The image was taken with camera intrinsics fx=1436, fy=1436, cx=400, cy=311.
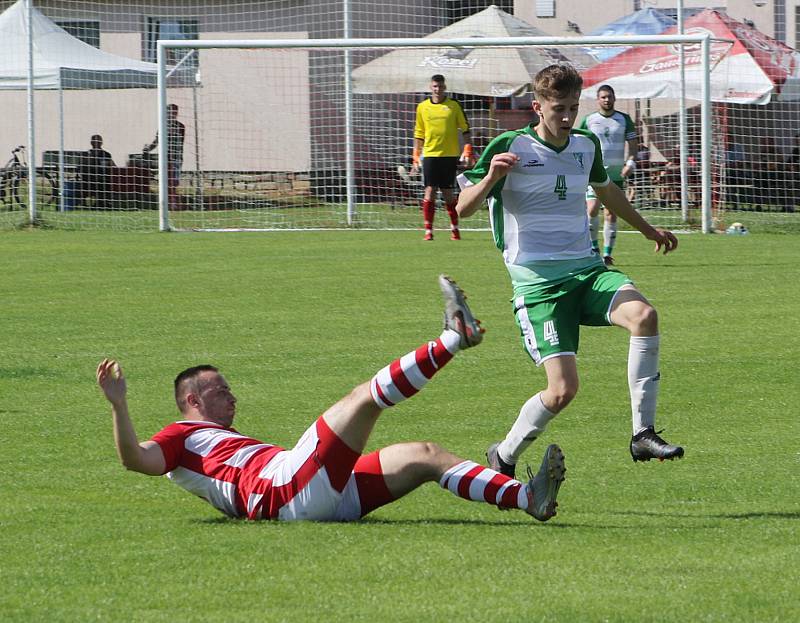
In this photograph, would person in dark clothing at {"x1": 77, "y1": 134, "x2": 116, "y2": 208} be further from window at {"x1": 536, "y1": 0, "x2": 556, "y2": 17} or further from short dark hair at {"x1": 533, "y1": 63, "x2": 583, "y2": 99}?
short dark hair at {"x1": 533, "y1": 63, "x2": 583, "y2": 99}

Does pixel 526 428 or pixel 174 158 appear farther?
pixel 174 158

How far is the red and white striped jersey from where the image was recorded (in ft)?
18.9

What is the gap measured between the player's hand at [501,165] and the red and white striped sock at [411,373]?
1.22m

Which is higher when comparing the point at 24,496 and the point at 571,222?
the point at 571,222

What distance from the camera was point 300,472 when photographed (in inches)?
220

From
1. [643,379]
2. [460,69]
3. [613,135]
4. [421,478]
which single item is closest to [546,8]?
[460,69]

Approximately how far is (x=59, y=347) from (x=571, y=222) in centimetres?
521

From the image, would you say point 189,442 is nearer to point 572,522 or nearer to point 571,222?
point 572,522

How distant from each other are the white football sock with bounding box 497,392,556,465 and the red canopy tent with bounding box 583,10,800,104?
16.4 metres

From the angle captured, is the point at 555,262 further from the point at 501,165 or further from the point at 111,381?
the point at 111,381

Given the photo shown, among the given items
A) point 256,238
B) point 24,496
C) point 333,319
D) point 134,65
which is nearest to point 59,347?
point 333,319

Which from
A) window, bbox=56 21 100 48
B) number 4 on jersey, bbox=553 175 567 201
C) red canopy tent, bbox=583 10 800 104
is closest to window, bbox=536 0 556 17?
red canopy tent, bbox=583 10 800 104

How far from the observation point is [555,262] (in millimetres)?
6734

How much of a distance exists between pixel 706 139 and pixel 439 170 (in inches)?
151
